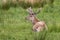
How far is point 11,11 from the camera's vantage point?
1145 cm

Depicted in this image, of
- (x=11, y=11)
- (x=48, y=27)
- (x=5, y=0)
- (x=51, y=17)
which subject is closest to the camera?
(x=48, y=27)

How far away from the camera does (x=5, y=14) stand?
10969 mm

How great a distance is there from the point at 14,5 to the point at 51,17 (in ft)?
8.16

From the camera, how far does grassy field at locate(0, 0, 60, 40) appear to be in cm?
775

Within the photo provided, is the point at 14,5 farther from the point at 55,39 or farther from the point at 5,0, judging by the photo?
the point at 55,39

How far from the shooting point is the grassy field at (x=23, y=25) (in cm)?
775

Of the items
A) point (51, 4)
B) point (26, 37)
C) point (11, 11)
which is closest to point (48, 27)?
point (26, 37)

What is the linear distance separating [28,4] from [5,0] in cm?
119

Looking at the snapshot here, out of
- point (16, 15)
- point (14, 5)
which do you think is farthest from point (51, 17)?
point (14, 5)

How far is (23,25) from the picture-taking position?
362 inches

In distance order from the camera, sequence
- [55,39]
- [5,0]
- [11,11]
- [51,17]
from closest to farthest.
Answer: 1. [55,39]
2. [51,17]
3. [11,11]
4. [5,0]

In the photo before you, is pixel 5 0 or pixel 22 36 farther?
pixel 5 0

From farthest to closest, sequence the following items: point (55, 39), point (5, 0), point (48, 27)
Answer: point (5, 0)
point (48, 27)
point (55, 39)

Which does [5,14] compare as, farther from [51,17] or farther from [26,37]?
[26,37]
